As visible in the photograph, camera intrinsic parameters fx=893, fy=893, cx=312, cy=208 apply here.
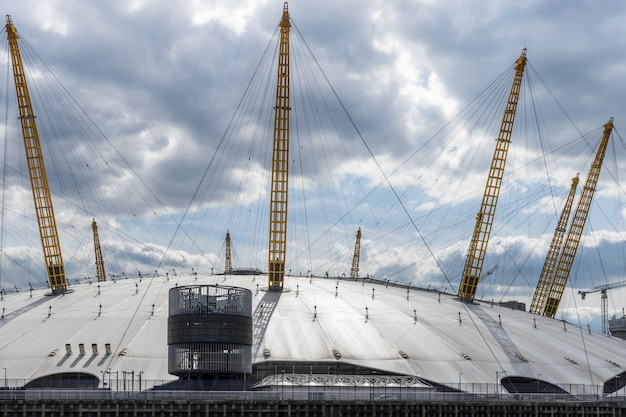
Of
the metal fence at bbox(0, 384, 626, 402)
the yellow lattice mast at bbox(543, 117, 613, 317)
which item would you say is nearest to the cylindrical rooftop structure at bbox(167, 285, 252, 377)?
the metal fence at bbox(0, 384, 626, 402)

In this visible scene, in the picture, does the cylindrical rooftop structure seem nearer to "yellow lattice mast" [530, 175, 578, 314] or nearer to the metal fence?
the metal fence

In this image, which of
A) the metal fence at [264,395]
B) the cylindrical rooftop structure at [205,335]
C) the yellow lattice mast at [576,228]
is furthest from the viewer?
the yellow lattice mast at [576,228]

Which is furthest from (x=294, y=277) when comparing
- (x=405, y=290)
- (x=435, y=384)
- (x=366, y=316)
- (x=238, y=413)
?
(x=238, y=413)

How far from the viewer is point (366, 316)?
4599 inches

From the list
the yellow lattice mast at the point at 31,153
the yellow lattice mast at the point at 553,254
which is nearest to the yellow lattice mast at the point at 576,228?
the yellow lattice mast at the point at 553,254

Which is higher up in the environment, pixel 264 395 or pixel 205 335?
pixel 205 335

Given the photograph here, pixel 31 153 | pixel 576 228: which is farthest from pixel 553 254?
pixel 31 153

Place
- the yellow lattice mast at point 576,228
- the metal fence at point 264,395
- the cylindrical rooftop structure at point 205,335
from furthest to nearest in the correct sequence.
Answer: the yellow lattice mast at point 576,228 → the cylindrical rooftop structure at point 205,335 → the metal fence at point 264,395

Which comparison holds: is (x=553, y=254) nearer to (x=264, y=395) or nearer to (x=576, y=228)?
(x=576, y=228)

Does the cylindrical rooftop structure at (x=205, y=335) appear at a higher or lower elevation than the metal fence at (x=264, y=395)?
higher

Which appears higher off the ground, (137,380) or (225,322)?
(225,322)

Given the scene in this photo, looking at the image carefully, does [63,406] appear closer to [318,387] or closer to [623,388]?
[318,387]

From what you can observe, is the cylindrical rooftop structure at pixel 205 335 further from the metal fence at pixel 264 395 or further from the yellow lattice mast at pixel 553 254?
the yellow lattice mast at pixel 553 254

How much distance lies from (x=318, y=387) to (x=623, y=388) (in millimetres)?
46807
